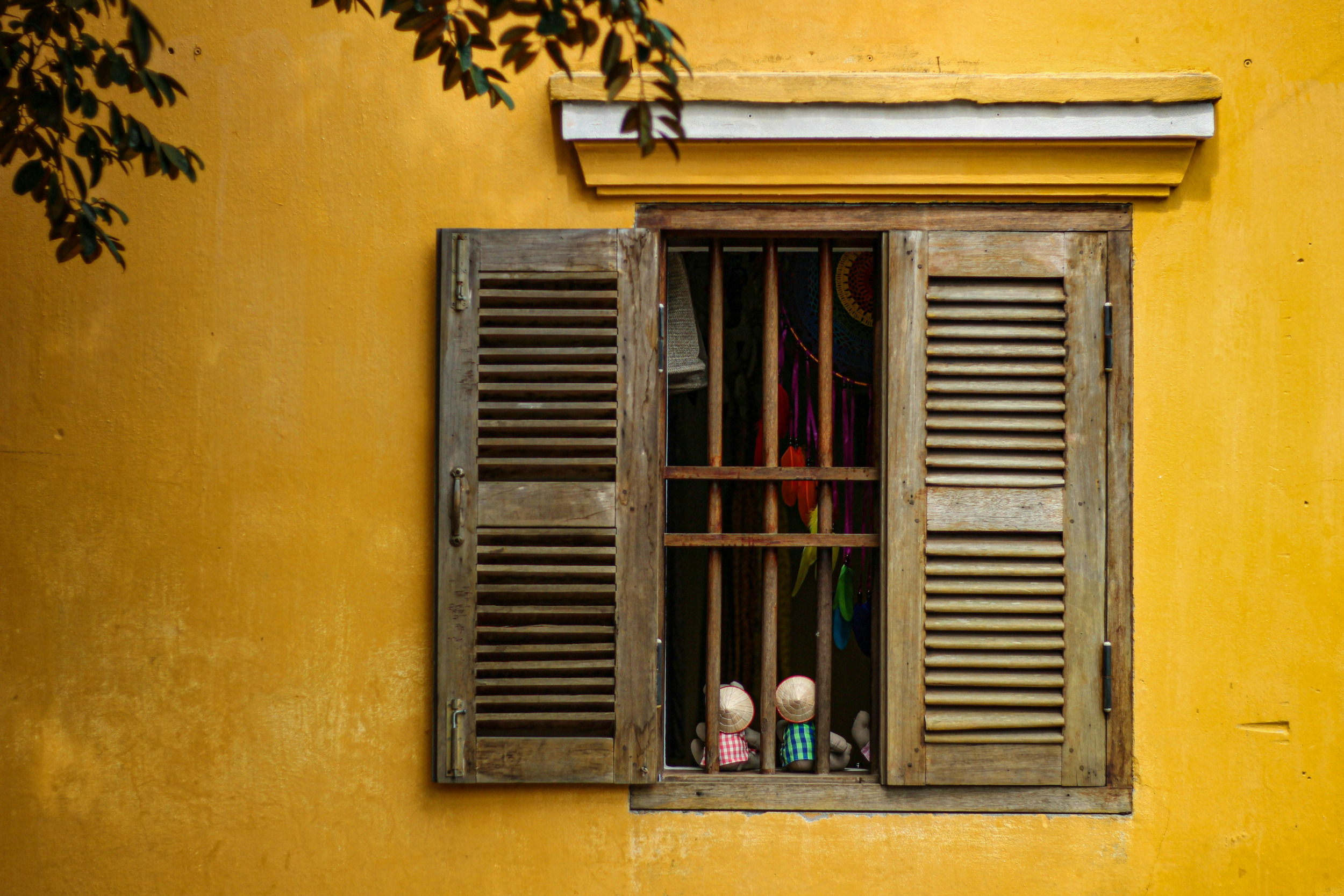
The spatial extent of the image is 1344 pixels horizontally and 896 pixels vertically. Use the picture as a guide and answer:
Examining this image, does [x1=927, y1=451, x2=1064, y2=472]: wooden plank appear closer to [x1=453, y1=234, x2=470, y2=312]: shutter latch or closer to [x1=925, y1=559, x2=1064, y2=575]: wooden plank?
[x1=925, y1=559, x2=1064, y2=575]: wooden plank

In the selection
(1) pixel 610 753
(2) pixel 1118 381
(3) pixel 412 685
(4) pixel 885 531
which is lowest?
(1) pixel 610 753

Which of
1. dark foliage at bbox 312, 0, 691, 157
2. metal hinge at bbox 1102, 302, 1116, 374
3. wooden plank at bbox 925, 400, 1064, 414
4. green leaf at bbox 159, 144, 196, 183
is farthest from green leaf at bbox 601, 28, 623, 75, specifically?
metal hinge at bbox 1102, 302, 1116, 374

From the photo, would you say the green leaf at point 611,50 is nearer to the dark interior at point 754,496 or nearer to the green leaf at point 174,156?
the green leaf at point 174,156

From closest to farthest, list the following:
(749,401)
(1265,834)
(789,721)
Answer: (1265,834) → (789,721) → (749,401)

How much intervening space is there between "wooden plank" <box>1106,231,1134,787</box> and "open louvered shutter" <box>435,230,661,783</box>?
1261 millimetres

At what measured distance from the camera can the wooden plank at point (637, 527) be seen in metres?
2.62

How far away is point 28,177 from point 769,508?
198 centimetres

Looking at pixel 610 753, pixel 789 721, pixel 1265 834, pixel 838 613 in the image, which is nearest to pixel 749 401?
pixel 838 613

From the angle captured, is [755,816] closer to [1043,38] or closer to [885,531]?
[885,531]

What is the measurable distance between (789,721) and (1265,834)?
133 centimetres

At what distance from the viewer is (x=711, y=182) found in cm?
262

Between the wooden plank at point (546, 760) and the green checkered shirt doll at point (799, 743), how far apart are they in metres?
0.53

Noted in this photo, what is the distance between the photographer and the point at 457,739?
8.54 ft

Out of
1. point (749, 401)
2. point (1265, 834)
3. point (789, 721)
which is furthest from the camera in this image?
point (749, 401)
